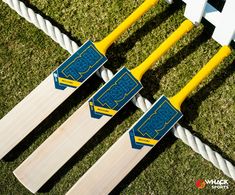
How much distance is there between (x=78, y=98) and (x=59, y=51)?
10.7 inches

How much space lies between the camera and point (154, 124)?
1861 mm

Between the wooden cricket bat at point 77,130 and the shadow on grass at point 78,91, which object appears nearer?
the wooden cricket bat at point 77,130

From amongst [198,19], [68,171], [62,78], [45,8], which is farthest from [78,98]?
[198,19]

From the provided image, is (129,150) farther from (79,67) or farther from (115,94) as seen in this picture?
(79,67)

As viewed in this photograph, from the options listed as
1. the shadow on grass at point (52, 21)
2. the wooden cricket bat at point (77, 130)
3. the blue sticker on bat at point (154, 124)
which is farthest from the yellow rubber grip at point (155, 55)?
the shadow on grass at point (52, 21)

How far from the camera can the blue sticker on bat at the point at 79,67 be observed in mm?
1905

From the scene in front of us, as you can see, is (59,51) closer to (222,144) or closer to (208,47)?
(208,47)

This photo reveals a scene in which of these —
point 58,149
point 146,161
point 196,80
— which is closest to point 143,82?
point 196,80

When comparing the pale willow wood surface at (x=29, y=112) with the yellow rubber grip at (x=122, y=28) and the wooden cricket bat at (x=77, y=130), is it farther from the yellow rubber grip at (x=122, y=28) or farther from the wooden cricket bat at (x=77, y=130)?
the yellow rubber grip at (x=122, y=28)

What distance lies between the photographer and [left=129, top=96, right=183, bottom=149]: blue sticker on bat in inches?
72.9

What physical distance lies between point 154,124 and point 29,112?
59cm

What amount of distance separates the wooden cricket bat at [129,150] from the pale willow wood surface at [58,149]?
0.41 ft

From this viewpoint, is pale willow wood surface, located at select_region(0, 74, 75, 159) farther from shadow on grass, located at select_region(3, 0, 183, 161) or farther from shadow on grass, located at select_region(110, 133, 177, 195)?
shadow on grass, located at select_region(110, 133, 177, 195)

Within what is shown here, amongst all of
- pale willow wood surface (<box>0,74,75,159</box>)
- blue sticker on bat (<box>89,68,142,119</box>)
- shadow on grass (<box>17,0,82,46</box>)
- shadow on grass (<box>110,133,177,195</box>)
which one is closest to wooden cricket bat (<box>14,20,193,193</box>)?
blue sticker on bat (<box>89,68,142,119</box>)
